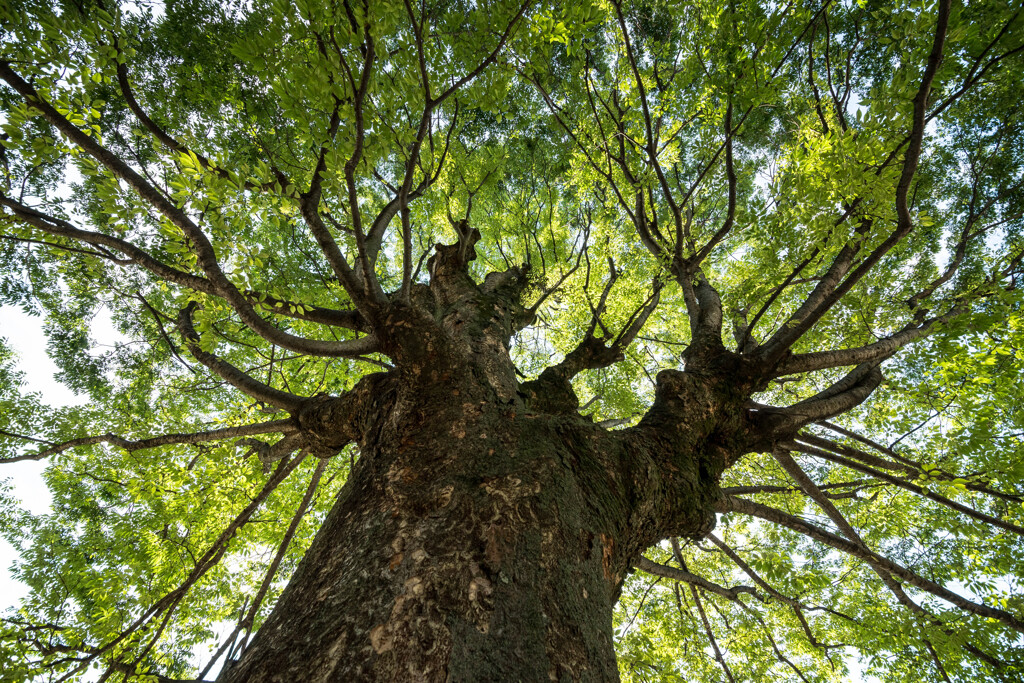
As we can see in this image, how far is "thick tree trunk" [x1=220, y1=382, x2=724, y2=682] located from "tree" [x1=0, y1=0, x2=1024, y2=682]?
0.5 inches

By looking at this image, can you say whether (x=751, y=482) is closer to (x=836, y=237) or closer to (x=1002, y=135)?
(x=836, y=237)

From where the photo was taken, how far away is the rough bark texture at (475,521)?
1203mm

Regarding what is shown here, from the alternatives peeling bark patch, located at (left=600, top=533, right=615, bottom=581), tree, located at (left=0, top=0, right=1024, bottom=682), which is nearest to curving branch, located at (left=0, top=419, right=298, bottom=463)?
tree, located at (left=0, top=0, right=1024, bottom=682)

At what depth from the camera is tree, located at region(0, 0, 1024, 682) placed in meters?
1.71

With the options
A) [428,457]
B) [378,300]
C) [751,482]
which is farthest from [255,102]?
[751,482]

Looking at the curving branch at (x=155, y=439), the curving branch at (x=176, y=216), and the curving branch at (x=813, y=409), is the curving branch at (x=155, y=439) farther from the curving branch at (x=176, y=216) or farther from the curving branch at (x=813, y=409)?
the curving branch at (x=813, y=409)

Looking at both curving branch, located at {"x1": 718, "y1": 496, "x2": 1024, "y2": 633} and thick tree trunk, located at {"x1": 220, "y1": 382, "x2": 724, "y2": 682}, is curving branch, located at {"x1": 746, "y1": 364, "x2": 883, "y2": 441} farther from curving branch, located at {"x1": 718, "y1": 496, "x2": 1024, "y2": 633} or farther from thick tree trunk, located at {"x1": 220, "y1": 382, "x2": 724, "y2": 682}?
thick tree trunk, located at {"x1": 220, "y1": 382, "x2": 724, "y2": 682}

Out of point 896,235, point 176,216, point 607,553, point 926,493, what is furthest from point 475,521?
point 926,493

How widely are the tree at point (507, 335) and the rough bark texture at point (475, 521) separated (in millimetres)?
15

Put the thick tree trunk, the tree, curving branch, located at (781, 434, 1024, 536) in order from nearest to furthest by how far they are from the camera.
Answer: the thick tree trunk, the tree, curving branch, located at (781, 434, 1024, 536)

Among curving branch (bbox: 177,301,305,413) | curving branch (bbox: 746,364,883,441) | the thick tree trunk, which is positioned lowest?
the thick tree trunk

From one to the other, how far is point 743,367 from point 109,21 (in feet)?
13.5

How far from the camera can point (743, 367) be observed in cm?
328

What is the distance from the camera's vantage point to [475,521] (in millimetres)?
1572
